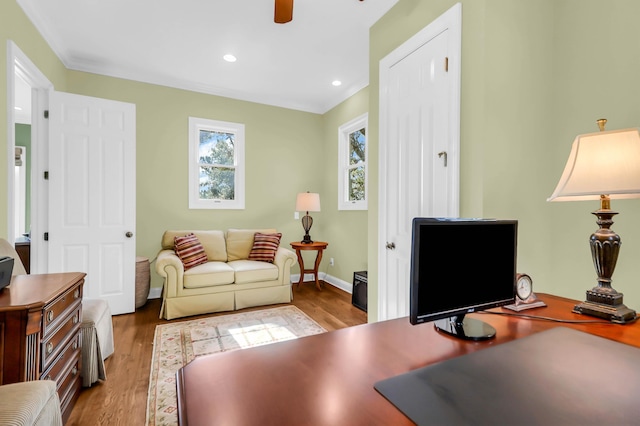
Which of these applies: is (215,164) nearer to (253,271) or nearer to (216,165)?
(216,165)

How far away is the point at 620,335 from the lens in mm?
1015

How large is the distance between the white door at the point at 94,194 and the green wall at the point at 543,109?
3258mm

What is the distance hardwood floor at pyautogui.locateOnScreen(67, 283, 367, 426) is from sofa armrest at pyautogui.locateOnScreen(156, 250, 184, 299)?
0.31 metres

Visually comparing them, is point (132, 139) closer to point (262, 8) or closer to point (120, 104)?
point (120, 104)

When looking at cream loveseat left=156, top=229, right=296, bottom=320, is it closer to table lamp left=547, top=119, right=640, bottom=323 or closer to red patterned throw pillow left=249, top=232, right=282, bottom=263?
red patterned throw pillow left=249, top=232, right=282, bottom=263

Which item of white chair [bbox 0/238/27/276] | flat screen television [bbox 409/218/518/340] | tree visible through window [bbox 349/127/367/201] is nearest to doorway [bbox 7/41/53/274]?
white chair [bbox 0/238/27/276]

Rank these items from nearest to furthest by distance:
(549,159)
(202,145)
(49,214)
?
(549,159)
(49,214)
(202,145)

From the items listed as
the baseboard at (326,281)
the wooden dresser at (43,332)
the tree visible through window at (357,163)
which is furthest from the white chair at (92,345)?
the tree visible through window at (357,163)

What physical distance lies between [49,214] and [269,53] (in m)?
2.74

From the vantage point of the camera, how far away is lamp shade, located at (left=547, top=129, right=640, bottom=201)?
1.13m

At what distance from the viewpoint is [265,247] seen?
399cm

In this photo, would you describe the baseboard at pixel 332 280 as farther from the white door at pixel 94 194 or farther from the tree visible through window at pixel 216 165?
the white door at pixel 94 194

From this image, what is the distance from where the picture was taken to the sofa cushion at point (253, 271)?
3506mm

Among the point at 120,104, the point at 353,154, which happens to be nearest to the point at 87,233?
the point at 120,104
